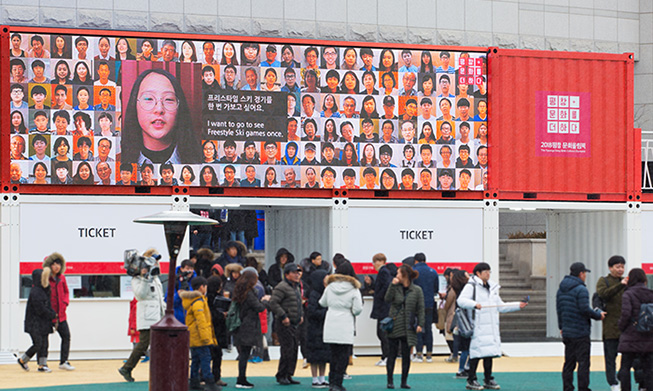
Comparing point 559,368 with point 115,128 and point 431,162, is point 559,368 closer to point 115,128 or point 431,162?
point 431,162

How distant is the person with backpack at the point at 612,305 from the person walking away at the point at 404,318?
2420mm

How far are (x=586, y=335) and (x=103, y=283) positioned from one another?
8.59m

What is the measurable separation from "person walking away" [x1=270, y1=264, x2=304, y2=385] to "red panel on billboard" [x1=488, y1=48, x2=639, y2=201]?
6519mm

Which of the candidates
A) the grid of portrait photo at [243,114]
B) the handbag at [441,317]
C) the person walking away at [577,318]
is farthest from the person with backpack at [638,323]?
the grid of portrait photo at [243,114]

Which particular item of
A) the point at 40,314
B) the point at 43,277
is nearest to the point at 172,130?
the point at 43,277

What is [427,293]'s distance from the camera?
18.2 metres

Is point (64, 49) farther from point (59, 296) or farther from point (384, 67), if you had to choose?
point (384, 67)

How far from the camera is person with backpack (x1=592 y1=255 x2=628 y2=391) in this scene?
13.7 meters

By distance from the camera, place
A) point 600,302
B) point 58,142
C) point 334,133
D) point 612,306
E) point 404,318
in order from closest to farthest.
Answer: point 612,306, point 600,302, point 404,318, point 58,142, point 334,133

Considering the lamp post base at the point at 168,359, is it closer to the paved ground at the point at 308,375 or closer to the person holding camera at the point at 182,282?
the person holding camera at the point at 182,282

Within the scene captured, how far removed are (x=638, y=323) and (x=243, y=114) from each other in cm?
856

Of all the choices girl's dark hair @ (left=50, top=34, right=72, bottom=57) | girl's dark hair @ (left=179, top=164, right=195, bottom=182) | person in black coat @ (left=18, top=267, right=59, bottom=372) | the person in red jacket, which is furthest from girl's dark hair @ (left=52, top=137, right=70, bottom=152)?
person in black coat @ (left=18, top=267, right=59, bottom=372)

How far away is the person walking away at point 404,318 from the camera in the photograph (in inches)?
576

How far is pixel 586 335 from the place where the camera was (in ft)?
43.9
